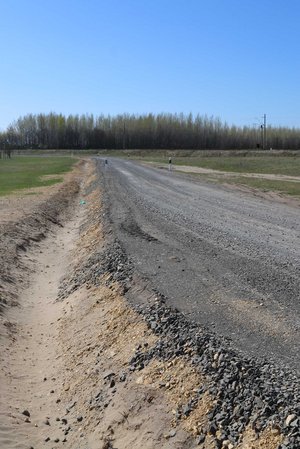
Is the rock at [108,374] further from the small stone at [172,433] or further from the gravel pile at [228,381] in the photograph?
the small stone at [172,433]

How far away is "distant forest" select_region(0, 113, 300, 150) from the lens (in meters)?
146

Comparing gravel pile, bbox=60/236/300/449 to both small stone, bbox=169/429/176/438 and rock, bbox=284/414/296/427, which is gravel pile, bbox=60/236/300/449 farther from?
small stone, bbox=169/429/176/438

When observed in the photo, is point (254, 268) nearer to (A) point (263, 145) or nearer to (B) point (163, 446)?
(B) point (163, 446)

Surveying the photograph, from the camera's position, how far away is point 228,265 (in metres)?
A: 9.89

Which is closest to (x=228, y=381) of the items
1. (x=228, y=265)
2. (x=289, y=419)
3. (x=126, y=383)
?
(x=289, y=419)

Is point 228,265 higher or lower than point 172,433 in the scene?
higher

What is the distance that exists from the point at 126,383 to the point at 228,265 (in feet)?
14.1

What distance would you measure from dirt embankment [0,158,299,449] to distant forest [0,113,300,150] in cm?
13778

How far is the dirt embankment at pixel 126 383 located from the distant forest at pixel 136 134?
138m

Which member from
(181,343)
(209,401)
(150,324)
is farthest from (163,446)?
(150,324)

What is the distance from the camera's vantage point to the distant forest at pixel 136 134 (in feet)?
480

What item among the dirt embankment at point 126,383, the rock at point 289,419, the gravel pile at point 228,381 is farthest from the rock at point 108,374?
the rock at point 289,419

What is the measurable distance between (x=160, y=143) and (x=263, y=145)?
2974 centimetres

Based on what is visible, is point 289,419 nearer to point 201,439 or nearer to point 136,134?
point 201,439
